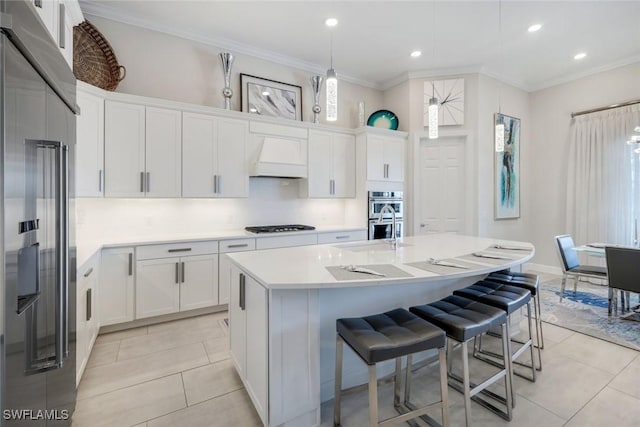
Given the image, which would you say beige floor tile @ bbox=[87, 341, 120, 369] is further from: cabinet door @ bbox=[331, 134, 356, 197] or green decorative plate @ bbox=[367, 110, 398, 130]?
green decorative plate @ bbox=[367, 110, 398, 130]

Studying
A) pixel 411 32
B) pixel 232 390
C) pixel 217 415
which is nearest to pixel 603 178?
pixel 411 32

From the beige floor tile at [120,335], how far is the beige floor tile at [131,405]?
0.97 metres

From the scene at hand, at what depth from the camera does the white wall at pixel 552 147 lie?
4.65 metres

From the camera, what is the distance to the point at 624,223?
429 cm

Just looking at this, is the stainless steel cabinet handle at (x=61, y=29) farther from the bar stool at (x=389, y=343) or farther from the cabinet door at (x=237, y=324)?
the bar stool at (x=389, y=343)

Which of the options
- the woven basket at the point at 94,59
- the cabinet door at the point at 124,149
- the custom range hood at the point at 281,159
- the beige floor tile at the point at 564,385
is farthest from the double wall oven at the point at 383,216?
the woven basket at the point at 94,59

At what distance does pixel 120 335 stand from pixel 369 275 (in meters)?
2.74

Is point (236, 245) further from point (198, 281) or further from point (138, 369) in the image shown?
point (138, 369)

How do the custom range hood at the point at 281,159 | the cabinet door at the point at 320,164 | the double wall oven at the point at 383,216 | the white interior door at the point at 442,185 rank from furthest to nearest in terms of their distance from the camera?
the white interior door at the point at 442,185 < the double wall oven at the point at 383,216 < the cabinet door at the point at 320,164 < the custom range hood at the point at 281,159

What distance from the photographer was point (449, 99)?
4547 mm

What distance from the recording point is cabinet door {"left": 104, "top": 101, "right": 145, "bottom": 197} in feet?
9.68

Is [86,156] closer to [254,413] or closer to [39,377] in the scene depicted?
[39,377]

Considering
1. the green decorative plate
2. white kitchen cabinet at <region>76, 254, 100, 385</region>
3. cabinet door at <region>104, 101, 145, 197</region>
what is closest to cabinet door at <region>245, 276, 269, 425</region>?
white kitchen cabinet at <region>76, 254, 100, 385</region>

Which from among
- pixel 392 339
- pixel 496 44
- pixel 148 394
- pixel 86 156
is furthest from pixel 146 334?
pixel 496 44
